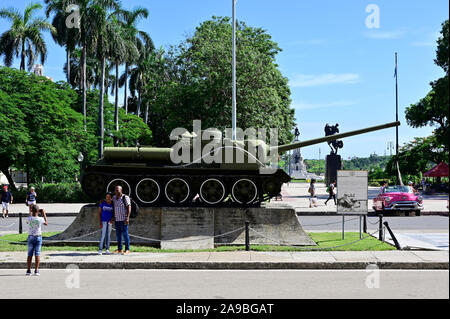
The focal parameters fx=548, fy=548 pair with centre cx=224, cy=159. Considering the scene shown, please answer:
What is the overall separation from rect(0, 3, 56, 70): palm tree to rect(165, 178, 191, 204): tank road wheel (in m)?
37.6

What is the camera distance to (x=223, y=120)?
3766 cm

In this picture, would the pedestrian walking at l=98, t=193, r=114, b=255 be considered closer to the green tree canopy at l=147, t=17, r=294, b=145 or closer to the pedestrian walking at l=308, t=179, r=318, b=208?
the pedestrian walking at l=308, t=179, r=318, b=208

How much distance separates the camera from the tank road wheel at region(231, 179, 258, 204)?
15.7 meters

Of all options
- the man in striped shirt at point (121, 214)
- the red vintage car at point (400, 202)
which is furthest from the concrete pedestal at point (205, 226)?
the red vintage car at point (400, 202)

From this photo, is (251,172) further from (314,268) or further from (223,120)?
(223,120)

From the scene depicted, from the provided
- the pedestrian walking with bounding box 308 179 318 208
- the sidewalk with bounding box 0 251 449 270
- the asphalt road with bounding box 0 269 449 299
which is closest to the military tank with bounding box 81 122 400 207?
the sidewalk with bounding box 0 251 449 270

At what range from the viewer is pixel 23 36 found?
49250 mm

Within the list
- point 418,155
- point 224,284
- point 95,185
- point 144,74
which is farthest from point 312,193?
point 144,74

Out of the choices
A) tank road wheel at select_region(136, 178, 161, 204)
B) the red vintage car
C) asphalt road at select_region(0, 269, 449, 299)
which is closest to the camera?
asphalt road at select_region(0, 269, 449, 299)

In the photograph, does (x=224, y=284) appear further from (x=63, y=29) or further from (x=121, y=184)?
(x=63, y=29)

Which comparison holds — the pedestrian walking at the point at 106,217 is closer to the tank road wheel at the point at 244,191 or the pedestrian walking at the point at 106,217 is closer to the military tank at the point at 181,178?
the military tank at the point at 181,178
